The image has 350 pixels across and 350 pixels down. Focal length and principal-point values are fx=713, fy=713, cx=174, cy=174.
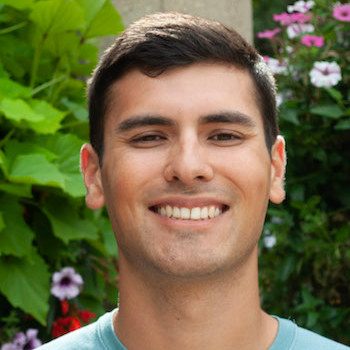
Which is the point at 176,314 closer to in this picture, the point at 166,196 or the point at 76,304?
the point at 166,196

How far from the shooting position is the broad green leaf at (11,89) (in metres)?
2.97

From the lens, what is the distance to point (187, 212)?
67.8 inches

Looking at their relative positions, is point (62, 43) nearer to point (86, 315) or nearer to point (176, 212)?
point (86, 315)

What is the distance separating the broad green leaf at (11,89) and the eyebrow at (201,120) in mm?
1245

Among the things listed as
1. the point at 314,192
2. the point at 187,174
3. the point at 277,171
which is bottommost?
the point at 314,192

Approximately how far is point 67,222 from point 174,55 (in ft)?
4.65

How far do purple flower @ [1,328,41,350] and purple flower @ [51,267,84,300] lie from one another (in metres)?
0.19

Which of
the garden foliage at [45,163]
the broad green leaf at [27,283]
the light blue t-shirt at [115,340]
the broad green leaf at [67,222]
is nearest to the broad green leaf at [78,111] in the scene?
the garden foliage at [45,163]

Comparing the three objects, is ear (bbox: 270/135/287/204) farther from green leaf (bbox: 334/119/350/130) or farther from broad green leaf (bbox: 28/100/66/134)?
green leaf (bbox: 334/119/350/130)

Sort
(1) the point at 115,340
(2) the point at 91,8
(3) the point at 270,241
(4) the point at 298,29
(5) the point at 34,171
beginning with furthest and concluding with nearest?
1. (4) the point at 298,29
2. (3) the point at 270,241
3. (2) the point at 91,8
4. (5) the point at 34,171
5. (1) the point at 115,340

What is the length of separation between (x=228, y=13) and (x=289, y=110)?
2.29 ft

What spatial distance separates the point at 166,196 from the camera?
1718 mm

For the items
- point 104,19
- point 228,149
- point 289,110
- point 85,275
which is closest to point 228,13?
point 289,110

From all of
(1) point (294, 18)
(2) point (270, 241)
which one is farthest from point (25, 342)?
(1) point (294, 18)
